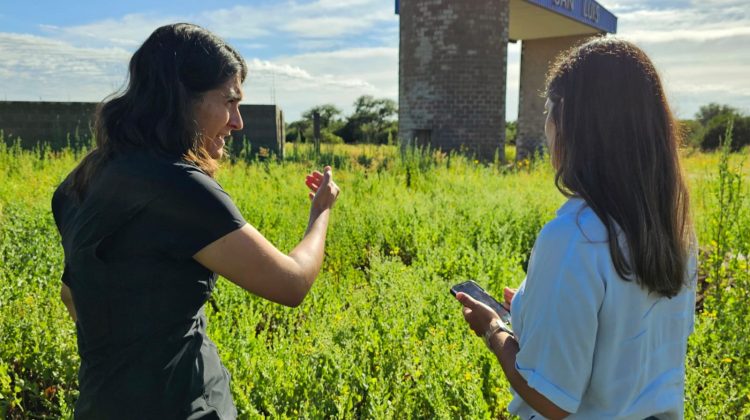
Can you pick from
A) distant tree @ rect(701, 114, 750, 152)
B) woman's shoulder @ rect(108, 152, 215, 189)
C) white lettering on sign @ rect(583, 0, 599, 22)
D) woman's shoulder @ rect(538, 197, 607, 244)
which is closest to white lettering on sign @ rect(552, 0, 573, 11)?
white lettering on sign @ rect(583, 0, 599, 22)

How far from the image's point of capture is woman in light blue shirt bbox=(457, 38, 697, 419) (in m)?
1.27

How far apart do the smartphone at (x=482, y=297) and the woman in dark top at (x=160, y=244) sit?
0.53m

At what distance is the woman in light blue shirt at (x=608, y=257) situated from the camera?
1.27 m

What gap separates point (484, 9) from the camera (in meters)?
15.3

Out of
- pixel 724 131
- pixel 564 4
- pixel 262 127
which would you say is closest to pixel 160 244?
pixel 262 127

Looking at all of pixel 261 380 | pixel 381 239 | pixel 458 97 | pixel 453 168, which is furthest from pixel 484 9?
pixel 261 380

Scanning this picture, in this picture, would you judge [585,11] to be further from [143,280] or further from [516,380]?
[143,280]

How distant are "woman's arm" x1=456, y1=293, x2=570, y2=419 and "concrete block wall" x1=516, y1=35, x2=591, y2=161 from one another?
21.9 metres

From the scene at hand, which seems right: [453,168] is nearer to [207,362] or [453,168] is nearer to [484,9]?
[484,9]

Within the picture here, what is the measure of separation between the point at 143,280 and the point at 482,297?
40.3 inches

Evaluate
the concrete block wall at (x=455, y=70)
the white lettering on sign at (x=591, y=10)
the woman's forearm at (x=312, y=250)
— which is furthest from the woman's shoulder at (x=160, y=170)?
the white lettering on sign at (x=591, y=10)

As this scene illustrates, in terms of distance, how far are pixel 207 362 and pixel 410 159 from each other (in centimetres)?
912

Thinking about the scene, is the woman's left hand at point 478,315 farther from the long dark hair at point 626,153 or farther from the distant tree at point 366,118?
the distant tree at point 366,118

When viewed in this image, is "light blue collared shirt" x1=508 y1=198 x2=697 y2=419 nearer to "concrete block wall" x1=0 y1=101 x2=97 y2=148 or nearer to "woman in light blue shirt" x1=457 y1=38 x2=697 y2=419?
"woman in light blue shirt" x1=457 y1=38 x2=697 y2=419
